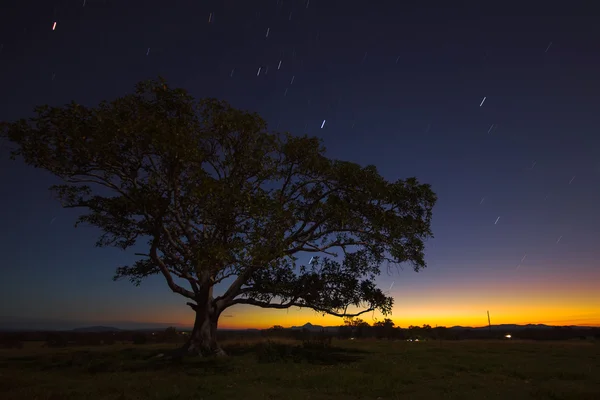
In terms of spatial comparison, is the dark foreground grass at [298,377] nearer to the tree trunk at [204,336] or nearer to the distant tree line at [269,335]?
the tree trunk at [204,336]

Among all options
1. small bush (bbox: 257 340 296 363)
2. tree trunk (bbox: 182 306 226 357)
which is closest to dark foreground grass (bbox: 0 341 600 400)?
small bush (bbox: 257 340 296 363)

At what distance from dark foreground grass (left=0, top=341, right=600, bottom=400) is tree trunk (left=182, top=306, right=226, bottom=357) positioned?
2221 mm

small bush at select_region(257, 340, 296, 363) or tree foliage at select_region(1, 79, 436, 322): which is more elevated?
tree foliage at select_region(1, 79, 436, 322)

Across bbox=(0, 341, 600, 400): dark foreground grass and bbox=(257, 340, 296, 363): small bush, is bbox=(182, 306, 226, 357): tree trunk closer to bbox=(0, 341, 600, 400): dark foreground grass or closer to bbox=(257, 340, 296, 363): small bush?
bbox=(0, 341, 600, 400): dark foreground grass

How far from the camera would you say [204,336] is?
89.1ft

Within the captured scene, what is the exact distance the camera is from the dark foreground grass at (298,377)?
1512cm

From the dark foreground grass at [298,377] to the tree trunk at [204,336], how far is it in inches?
87.5

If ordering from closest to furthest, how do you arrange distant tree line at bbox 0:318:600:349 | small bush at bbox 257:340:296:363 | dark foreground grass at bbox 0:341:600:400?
1. dark foreground grass at bbox 0:341:600:400
2. small bush at bbox 257:340:296:363
3. distant tree line at bbox 0:318:600:349

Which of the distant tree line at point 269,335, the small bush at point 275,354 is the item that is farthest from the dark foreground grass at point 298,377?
the distant tree line at point 269,335

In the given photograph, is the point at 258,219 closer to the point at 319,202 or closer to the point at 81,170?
the point at 319,202

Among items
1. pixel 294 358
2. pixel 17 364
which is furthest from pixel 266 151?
pixel 17 364

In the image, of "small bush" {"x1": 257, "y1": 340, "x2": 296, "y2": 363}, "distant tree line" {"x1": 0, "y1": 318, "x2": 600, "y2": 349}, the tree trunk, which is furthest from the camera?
"distant tree line" {"x1": 0, "y1": 318, "x2": 600, "y2": 349}

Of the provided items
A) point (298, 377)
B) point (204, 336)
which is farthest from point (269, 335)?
point (298, 377)

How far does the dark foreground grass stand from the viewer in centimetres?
1512
